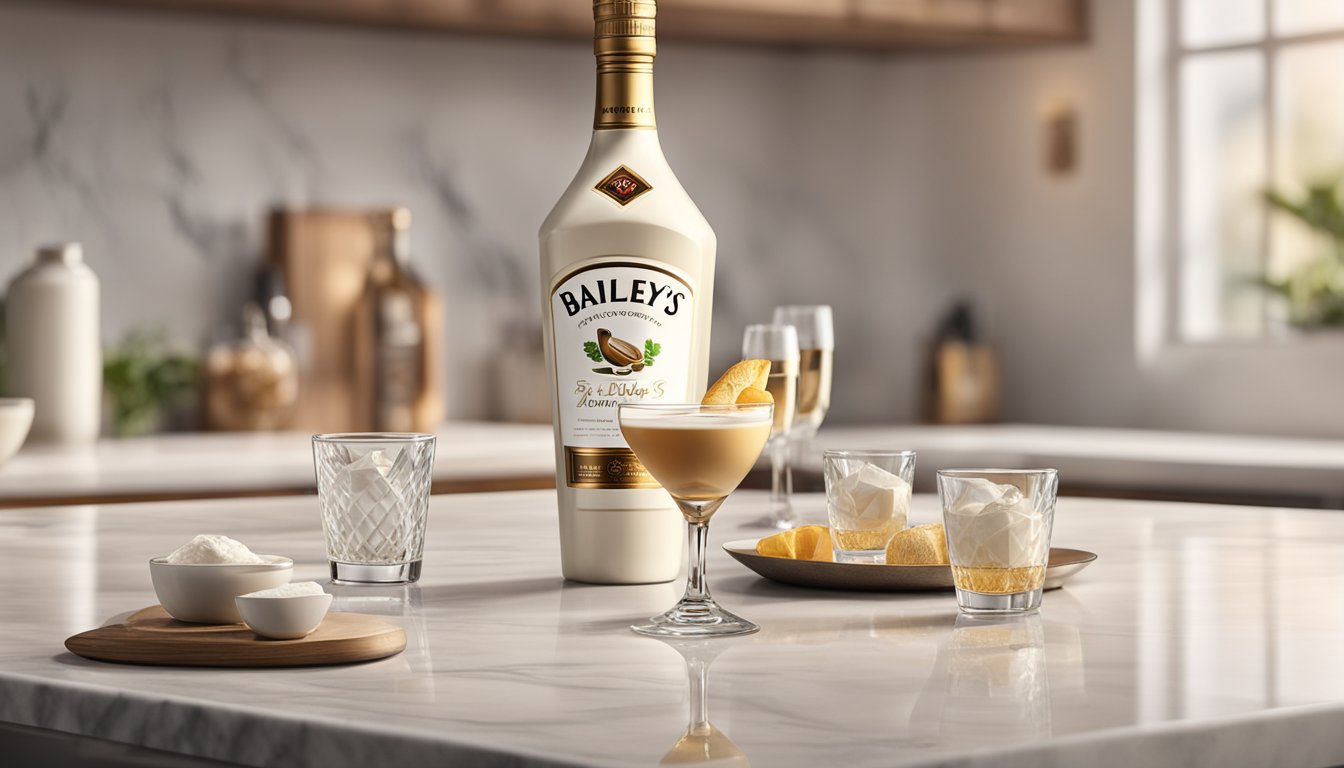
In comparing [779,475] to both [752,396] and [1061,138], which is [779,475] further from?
[1061,138]

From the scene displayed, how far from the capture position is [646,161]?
1.10 metres

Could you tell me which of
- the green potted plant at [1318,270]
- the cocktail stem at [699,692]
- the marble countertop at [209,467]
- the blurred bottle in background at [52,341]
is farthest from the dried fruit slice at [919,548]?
the green potted plant at [1318,270]

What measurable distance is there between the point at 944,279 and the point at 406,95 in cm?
145

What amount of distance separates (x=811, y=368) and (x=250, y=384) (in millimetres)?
1886

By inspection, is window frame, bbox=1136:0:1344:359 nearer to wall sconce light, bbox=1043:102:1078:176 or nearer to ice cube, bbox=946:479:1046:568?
wall sconce light, bbox=1043:102:1078:176

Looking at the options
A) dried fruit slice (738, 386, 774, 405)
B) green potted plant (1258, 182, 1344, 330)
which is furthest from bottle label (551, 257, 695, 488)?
green potted plant (1258, 182, 1344, 330)

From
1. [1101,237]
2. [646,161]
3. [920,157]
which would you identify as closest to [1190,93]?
[1101,237]

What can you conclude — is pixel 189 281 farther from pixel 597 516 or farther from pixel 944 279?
pixel 597 516

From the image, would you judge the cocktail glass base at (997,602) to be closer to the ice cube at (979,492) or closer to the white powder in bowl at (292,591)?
the ice cube at (979,492)

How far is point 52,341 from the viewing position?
9.67 feet

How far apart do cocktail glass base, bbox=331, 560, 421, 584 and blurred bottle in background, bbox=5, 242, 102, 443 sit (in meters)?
2.02

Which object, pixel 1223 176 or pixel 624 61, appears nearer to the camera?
pixel 624 61

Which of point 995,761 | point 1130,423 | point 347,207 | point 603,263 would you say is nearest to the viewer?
point 995,761

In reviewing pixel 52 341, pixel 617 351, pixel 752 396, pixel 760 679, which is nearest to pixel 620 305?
pixel 617 351
